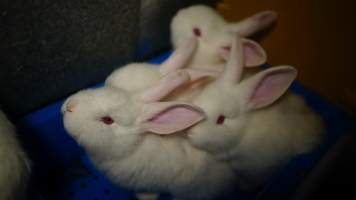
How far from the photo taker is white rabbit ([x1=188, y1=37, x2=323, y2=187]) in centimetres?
109

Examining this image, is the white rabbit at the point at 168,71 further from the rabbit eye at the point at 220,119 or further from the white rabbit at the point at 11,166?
the white rabbit at the point at 11,166

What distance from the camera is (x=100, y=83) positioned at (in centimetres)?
145

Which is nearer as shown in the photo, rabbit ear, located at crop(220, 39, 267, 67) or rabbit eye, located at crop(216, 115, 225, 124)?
rabbit eye, located at crop(216, 115, 225, 124)

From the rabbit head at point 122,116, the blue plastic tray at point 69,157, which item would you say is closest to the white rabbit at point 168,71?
the rabbit head at point 122,116

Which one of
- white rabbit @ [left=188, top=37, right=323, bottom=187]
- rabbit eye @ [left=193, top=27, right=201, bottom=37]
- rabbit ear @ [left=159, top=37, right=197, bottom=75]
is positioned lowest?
white rabbit @ [left=188, top=37, right=323, bottom=187]

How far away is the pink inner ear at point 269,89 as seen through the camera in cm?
112

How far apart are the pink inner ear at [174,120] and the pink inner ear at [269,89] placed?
0.24 meters

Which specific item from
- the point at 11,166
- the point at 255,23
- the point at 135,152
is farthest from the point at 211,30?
the point at 11,166

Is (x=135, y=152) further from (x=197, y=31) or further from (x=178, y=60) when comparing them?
(x=197, y=31)

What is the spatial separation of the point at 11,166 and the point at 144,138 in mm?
428

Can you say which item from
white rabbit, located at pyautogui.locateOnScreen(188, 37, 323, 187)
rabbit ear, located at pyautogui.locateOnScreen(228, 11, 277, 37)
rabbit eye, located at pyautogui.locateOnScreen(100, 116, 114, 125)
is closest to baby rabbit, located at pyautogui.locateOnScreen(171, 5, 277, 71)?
rabbit ear, located at pyautogui.locateOnScreen(228, 11, 277, 37)

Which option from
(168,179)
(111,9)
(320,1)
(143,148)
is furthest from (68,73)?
(320,1)

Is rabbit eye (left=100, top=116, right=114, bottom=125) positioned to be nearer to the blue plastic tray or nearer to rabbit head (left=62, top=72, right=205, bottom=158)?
rabbit head (left=62, top=72, right=205, bottom=158)

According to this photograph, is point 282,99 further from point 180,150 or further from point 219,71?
point 180,150
